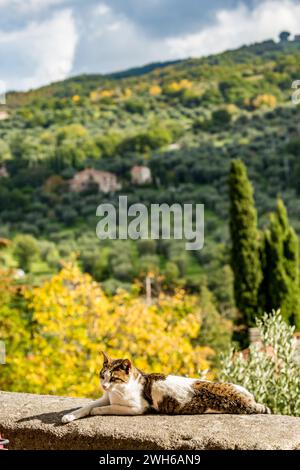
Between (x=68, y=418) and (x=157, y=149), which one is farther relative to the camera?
(x=157, y=149)

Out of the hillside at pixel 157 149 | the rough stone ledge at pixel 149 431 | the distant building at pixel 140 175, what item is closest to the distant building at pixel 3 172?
the hillside at pixel 157 149

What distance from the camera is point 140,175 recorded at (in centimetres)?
5225

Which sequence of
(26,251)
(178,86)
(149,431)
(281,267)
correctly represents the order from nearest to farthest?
(149,431)
(281,267)
(26,251)
(178,86)

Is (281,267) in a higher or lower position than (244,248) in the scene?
lower

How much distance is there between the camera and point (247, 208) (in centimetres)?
1673

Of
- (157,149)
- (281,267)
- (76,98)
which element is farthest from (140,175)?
(281,267)

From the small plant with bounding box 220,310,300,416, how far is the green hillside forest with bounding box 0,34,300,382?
35.3 feet

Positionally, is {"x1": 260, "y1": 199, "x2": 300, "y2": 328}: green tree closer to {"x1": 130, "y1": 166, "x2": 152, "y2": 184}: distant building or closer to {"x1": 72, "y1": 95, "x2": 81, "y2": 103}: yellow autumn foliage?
{"x1": 130, "y1": 166, "x2": 152, "y2": 184}: distant building

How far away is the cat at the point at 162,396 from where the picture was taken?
257 cm

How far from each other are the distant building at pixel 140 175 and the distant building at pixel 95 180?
1415 millimetres

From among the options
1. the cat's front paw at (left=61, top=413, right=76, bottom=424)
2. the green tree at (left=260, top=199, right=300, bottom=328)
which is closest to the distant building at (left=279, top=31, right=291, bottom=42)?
the green tree at (left=260, top=199, right=300, bottom=328)

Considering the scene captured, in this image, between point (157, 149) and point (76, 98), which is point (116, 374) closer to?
point (157, 149)

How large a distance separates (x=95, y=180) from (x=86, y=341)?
43517 millimetres
